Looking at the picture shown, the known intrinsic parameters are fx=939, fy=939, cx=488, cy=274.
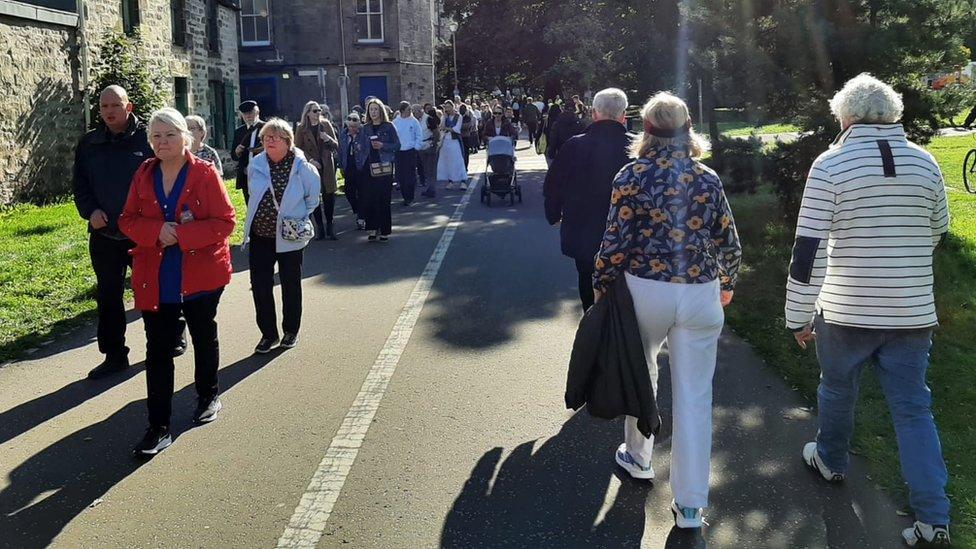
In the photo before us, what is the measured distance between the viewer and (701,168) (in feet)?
13.7

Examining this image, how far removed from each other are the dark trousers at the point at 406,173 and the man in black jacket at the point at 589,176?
10.7 metres

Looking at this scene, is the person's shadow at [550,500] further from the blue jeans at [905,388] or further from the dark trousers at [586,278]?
the dark trousers at [586,278]

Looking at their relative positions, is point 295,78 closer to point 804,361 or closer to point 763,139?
point 763,139

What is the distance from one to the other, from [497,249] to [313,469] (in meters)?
7.24

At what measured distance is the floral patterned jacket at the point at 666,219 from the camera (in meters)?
4.11

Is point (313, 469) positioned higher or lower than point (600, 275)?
lower

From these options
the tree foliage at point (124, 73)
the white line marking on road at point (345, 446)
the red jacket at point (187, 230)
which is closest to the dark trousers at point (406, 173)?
the tree foliage at point (124, 73)

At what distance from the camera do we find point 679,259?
412 cm

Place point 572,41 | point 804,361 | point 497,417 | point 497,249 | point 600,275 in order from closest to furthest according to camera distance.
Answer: point 600,275, point 497,417, point 804,361, point 497,249, point 572,41

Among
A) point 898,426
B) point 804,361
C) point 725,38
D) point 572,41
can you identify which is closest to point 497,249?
point 725,38

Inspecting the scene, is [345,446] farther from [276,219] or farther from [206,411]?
[276,219]

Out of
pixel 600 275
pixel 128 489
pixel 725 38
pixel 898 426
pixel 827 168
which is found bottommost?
pixel 128 489

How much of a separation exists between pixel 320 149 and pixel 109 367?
6.66 metres

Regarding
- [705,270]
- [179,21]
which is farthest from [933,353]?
[179,21]
